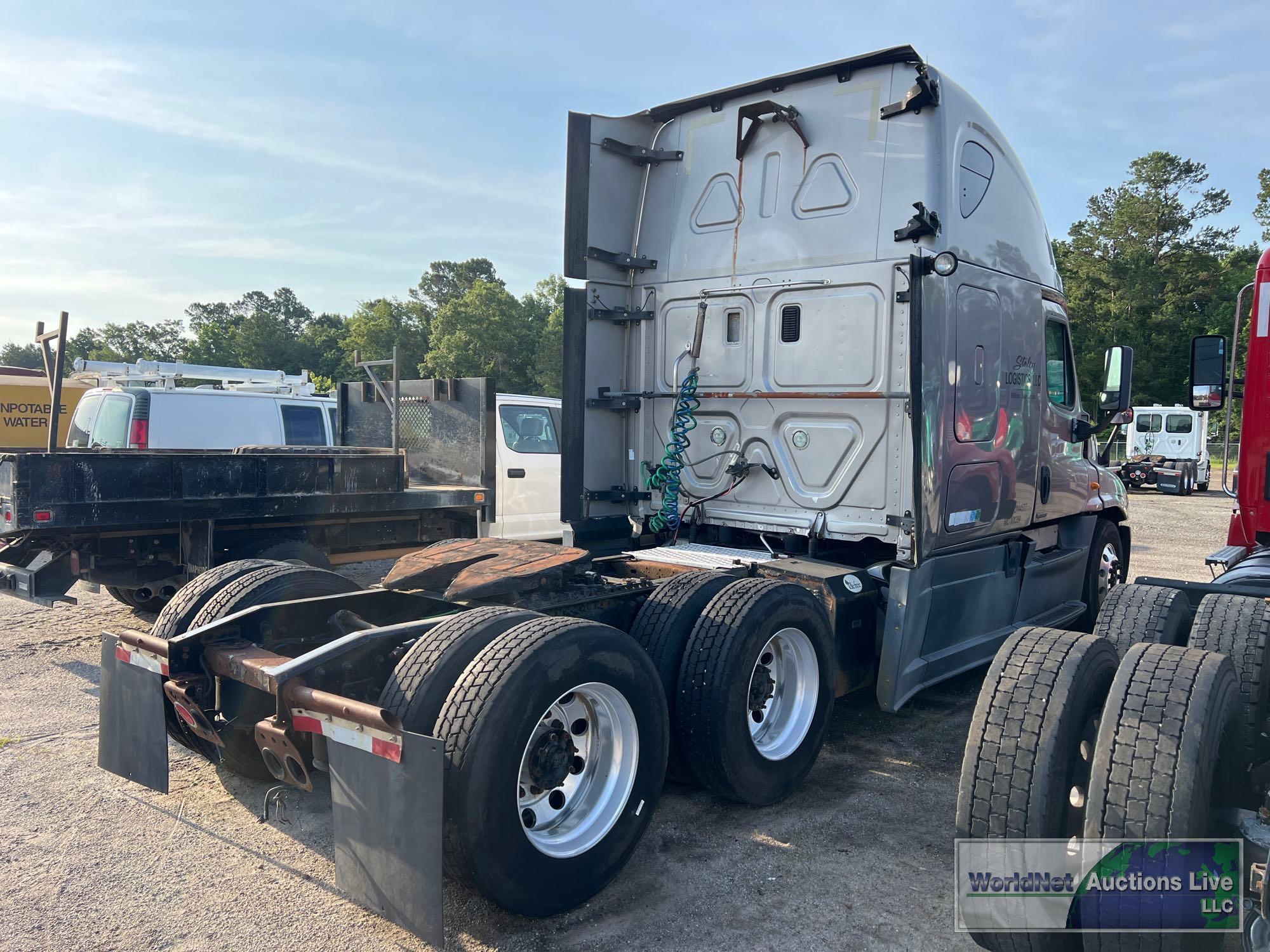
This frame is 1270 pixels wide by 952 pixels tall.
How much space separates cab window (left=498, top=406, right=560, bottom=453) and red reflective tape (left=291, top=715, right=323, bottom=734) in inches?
255

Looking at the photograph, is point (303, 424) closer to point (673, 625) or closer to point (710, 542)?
point (710, 542)

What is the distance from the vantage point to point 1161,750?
2588 millimetres

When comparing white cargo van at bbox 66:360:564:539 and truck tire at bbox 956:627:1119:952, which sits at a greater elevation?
white cargo van at bbox 66:360:564:539

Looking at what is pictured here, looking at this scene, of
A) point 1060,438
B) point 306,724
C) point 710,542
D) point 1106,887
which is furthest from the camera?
point 1060,438

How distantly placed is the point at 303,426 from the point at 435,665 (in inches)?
324

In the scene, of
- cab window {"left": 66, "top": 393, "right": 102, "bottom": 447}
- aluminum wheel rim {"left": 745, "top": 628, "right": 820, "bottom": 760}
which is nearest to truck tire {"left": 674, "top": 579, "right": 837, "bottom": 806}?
aluminum wheel rim {"left": 745, "top": 628, "right": 820, "bottom": 760}

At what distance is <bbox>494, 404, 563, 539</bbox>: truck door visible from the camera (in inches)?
370

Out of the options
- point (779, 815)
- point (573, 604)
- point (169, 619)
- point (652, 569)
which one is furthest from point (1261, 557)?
point (169, 619)

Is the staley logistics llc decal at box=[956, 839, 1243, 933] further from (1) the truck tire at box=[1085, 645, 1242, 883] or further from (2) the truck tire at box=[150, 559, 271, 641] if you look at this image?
(2) the truck tire at box=[150, 559, 271, 641]

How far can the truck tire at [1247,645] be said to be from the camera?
339cm

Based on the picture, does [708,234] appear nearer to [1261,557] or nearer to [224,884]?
[1261,557]

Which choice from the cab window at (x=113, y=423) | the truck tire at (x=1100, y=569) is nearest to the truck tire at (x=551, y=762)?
the truck tire at (x=1100, y=569)

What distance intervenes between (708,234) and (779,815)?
3619mm

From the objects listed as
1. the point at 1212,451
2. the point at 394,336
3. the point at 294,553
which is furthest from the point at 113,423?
the point at 394,336
